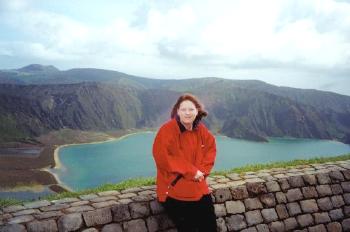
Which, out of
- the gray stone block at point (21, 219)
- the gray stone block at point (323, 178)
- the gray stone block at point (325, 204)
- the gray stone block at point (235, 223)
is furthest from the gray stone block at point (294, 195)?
the gray stone block at point (21, 219)

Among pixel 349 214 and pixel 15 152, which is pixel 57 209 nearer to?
pixel 349 214

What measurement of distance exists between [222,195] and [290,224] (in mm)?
1890

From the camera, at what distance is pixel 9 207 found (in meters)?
7.01

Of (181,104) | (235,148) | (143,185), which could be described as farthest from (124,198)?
(235,148)

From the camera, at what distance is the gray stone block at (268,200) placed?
8617 mm

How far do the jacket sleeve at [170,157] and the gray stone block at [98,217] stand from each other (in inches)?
60.3

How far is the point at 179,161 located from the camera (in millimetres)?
6156

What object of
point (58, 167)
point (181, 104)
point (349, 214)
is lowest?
point (58, 167)

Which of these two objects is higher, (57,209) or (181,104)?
(181,104)

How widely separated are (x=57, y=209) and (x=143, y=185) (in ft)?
7.68

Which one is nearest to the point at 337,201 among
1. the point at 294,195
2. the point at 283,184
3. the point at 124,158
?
the point at 294,195

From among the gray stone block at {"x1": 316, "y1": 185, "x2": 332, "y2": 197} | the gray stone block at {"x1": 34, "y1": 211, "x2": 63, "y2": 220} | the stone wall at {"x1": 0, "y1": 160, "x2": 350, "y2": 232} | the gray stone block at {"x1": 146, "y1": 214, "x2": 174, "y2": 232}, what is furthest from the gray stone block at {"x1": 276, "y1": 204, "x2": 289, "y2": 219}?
the gray stone block at {"x1": 34, "y1": 211, "x2": 63, "y2": 220}

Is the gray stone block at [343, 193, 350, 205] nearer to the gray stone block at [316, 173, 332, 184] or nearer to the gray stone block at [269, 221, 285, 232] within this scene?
the gray stone block at [316, 173, 332, 184]

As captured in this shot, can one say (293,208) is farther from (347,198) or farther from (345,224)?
(347,198)
